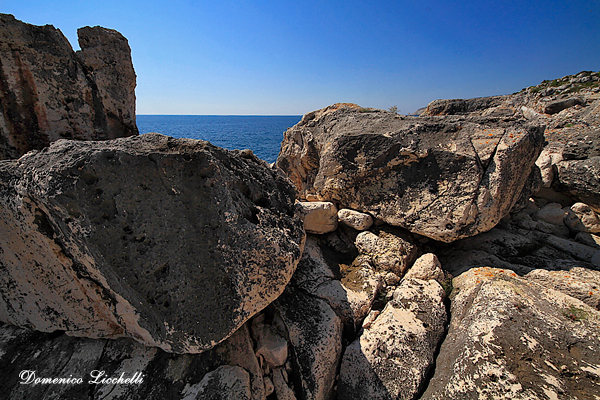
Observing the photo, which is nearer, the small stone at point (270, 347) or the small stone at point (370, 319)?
the small stone at point (270, 347)

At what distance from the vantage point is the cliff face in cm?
455

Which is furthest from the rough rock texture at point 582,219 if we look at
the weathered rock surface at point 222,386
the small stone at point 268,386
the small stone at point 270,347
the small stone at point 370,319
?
the weathered rock surface at point 222,386

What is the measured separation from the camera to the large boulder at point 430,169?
485 cm

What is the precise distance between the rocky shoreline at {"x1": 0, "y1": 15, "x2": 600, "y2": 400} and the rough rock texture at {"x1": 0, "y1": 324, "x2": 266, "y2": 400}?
2cm

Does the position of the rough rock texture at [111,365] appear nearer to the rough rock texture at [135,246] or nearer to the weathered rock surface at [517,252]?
the rough rock texture at [135,246]

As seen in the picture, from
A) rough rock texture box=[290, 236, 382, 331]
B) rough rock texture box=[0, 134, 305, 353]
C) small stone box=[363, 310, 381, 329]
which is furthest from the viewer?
rough rock texture box=[290, 236, 382, 331]

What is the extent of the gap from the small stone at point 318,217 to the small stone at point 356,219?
32cm

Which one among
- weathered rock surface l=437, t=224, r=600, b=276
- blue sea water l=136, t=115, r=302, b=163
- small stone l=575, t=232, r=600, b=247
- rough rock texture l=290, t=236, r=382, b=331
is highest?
small stone l=575, t=232, r=600, b=247

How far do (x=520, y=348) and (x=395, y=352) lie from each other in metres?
1.46

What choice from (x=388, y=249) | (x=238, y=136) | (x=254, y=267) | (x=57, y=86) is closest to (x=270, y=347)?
(x=254, y=267)

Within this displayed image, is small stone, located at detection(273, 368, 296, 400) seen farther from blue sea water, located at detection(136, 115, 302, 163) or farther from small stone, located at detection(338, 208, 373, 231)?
blue sea water, located at detection(136, 115, 302, 163)

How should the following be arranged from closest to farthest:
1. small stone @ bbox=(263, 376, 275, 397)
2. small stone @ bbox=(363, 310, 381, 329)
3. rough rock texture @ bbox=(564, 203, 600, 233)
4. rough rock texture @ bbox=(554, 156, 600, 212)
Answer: small stone @ bbox=(263, 376, 275, 397)
small stone @ bbox=(363, 310, 381, 329)
rough rock texture @ bbox=(564, 203, 600, 233)
rough rock texture @ bbox=(554, 156, 600, 212)

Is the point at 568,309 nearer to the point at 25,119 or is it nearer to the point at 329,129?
the point at 329,129

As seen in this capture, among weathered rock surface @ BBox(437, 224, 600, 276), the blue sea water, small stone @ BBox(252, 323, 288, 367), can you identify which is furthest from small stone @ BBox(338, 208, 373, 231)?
the blue sea water
